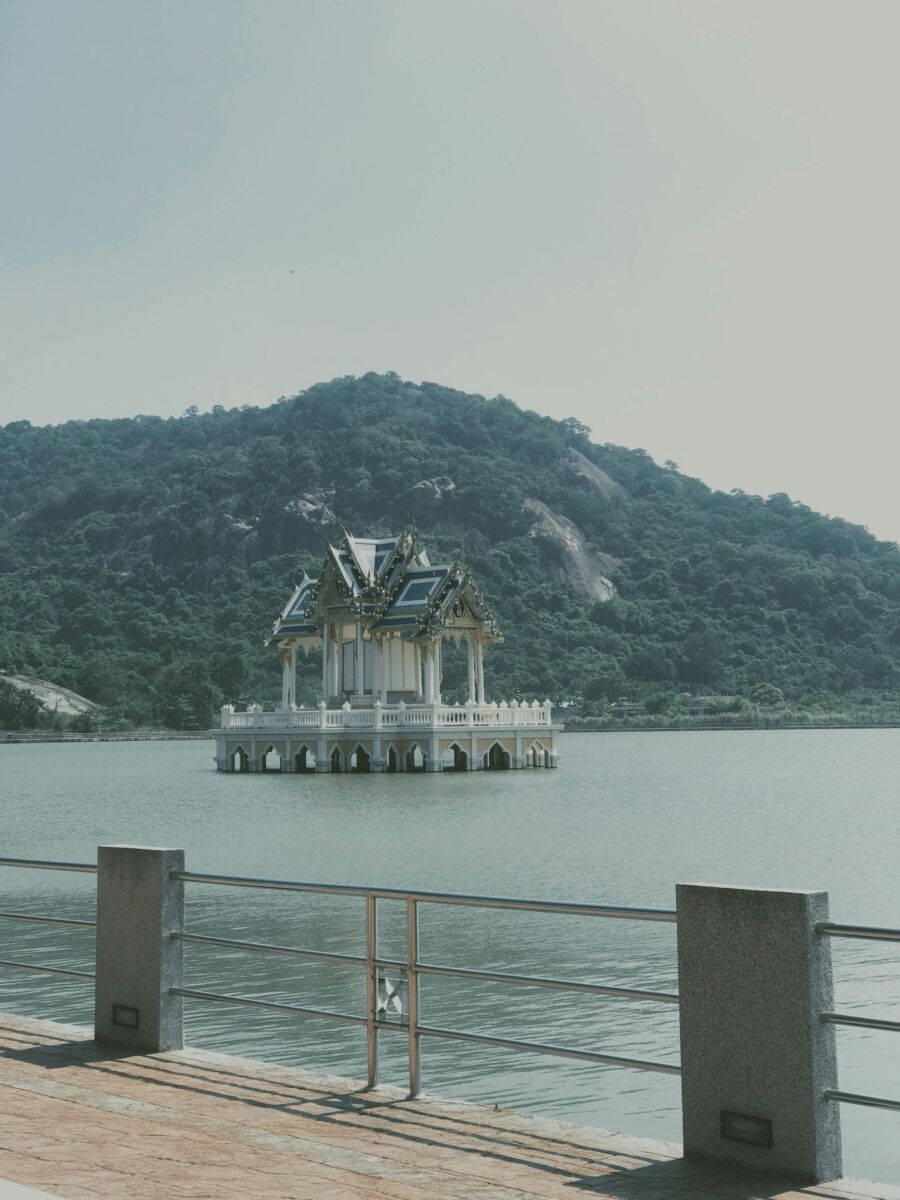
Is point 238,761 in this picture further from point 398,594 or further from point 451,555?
point 451,555

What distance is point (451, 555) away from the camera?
149500 millimetres

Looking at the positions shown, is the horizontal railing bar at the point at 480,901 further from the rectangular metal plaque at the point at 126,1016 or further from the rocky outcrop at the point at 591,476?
the rocky outcrop at the point at 591,476

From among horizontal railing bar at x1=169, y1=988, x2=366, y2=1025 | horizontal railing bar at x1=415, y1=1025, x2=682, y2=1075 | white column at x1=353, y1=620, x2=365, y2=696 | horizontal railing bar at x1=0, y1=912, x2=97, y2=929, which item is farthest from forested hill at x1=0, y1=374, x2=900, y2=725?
horizontal railing bar at x1=415, y1=1025, x2=682, y2=1075

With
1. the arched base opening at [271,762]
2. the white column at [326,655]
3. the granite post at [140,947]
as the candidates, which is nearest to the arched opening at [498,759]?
the white column at [326,655]


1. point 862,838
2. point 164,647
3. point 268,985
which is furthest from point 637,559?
point 268,985

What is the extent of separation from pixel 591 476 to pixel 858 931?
173186 mm

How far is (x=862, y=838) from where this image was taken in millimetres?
35906

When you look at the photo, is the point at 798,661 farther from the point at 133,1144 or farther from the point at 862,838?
the point at 133,1144

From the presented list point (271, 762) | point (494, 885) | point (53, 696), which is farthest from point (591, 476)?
point (494, 885)

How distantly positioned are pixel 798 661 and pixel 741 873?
116 m

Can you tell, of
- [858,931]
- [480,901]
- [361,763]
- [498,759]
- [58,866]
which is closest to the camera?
[858,931]

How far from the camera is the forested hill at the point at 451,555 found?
5354 inches

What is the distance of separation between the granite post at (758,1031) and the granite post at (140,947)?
9.93 feet

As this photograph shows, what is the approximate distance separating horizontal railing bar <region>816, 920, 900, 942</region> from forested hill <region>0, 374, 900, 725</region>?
4471 inches
